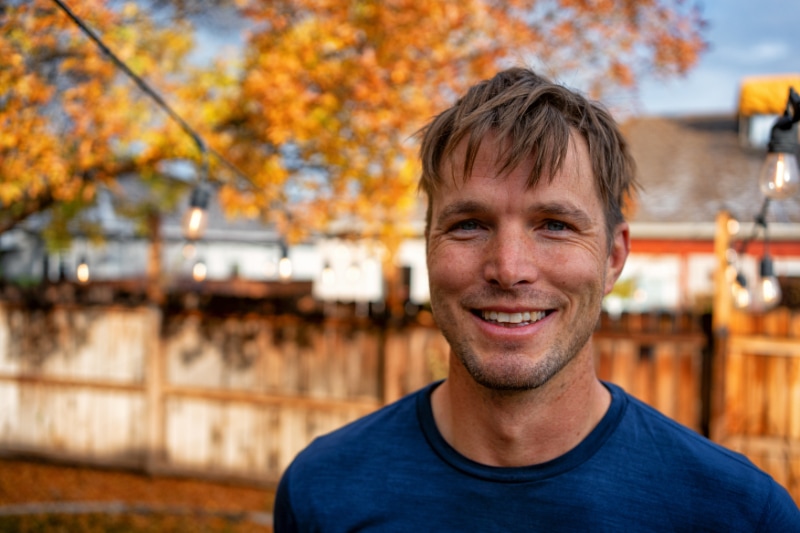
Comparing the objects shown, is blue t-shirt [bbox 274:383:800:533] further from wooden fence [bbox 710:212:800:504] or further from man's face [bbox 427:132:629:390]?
wooden fence [bbox 710:212:800:504]

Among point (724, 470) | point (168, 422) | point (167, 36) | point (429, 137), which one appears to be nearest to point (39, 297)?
point (168, 422)

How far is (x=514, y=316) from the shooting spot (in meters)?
1.48

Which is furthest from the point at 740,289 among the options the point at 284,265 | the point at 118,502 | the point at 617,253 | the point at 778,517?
the point at 118,502

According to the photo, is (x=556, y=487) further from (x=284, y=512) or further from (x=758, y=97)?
(x=758, y=97)

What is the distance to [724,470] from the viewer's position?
57.8 inches

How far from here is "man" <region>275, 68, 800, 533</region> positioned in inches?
58.0

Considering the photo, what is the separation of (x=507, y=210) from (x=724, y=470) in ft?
2.38

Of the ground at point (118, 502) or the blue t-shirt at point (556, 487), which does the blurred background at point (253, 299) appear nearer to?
the ground at point (118, 502)

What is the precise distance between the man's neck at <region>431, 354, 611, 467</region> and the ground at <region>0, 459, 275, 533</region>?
18.0 feet

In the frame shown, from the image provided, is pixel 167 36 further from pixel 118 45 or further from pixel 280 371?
pixel 280 371

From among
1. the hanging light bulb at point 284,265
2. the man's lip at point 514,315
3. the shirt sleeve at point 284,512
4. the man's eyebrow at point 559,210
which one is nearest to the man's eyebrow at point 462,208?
the man's eyebrow at point 559,210

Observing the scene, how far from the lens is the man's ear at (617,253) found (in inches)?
66.4

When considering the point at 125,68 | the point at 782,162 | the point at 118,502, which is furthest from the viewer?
the point at 118,502

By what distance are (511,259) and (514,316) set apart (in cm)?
12
